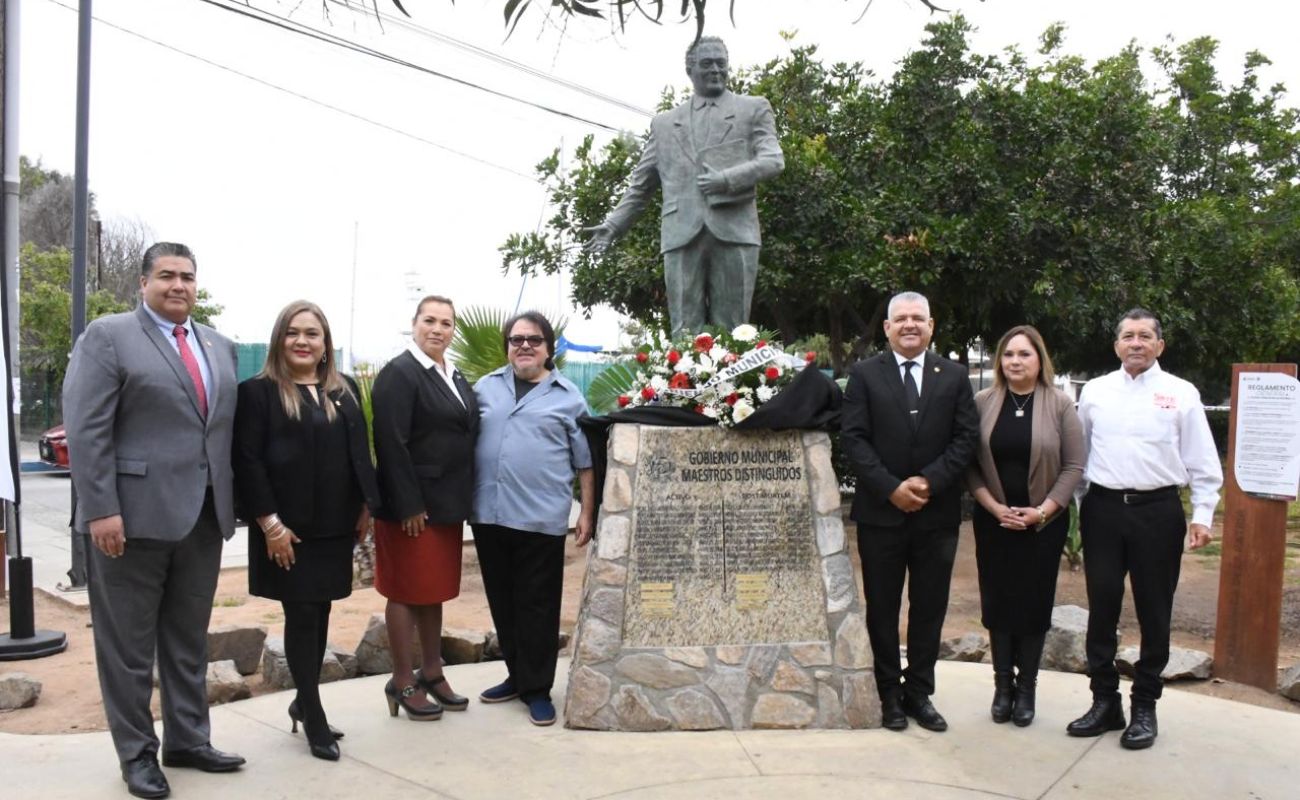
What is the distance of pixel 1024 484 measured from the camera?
182 inches

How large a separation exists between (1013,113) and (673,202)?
321 inches

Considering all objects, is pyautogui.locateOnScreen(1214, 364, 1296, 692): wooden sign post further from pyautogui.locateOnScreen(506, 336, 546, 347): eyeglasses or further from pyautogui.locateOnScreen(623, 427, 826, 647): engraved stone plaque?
pyautogui.locateOnScreen(506, 336, 546, 347): eyeglasses

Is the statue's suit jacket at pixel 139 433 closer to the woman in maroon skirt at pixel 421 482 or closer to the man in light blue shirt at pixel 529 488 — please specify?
the woman in maroon skirt at pixel 421 482

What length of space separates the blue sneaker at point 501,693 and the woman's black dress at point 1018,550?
2.21m

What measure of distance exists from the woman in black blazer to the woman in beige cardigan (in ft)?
8.48

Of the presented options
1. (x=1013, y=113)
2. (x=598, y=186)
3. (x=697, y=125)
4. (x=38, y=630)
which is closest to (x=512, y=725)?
(x=697, y=125)

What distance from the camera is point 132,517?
3.80 metres

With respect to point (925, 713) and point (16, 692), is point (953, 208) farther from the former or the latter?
point (16, 692)

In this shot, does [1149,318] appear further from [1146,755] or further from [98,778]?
[98,778]

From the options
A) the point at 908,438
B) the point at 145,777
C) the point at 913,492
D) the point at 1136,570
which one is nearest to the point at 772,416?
the point at 908,438

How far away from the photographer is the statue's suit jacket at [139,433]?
3740 mm

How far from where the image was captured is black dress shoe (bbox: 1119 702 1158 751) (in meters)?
4.52

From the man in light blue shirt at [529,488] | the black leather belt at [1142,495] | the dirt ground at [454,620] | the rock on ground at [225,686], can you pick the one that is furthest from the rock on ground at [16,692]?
the black leather belt at [1142,495]

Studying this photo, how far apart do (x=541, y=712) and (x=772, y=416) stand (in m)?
1.65
